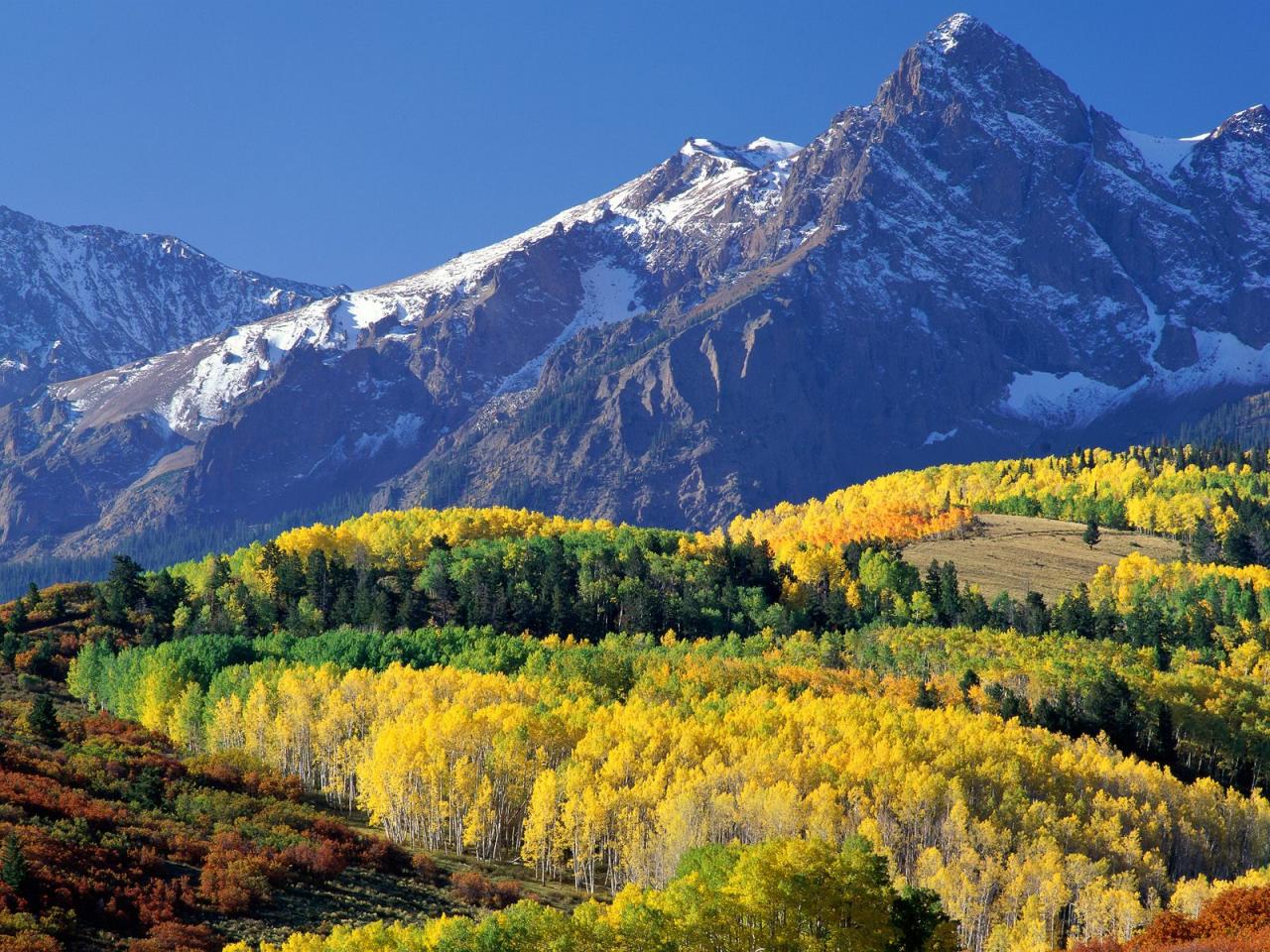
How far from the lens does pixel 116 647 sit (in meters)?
191

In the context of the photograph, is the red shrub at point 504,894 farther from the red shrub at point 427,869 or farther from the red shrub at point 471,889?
the red shrub at point 427,869

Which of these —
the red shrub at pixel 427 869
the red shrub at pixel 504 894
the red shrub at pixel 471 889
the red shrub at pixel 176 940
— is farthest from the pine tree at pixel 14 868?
the red shrub at pixel 504 894

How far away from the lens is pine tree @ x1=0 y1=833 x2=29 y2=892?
90.9 meters

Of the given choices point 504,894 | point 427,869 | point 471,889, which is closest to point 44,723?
point 427,869

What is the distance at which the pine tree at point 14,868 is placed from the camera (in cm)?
9094

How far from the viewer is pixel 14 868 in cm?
9125

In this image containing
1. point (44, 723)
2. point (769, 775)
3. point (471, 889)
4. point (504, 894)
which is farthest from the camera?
point (44, 723)

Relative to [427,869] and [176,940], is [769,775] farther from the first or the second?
[176,940]

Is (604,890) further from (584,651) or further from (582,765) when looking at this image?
(584,651)

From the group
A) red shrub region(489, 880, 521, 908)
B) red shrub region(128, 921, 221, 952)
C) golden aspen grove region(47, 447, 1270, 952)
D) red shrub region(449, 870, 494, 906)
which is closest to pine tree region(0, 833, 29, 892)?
red shrub region(128, 921, 221, 952)

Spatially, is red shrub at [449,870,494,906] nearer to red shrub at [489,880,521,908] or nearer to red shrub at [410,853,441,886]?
red shrub at [489,880,521,908]

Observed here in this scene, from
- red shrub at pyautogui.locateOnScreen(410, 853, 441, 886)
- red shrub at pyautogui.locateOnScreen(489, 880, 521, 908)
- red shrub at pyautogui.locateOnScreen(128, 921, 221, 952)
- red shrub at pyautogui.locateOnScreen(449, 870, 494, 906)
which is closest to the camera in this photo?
red shrub at pyautogui.locateOnScreen(128, 921, 221, 952)

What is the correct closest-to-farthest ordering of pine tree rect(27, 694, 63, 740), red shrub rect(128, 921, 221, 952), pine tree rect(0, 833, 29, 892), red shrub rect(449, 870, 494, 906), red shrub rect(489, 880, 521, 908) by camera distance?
red shrub rect(128, 921, 221, 952)
pine tree rect(0, 833, 29, 892)
red shrub rect(489, 880, 521, 908)
red shrub rect(449, 870, 494, 906)
pine tree rect(27, 694, 63, 740)

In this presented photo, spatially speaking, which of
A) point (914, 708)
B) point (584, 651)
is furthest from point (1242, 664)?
point (584, 651)
